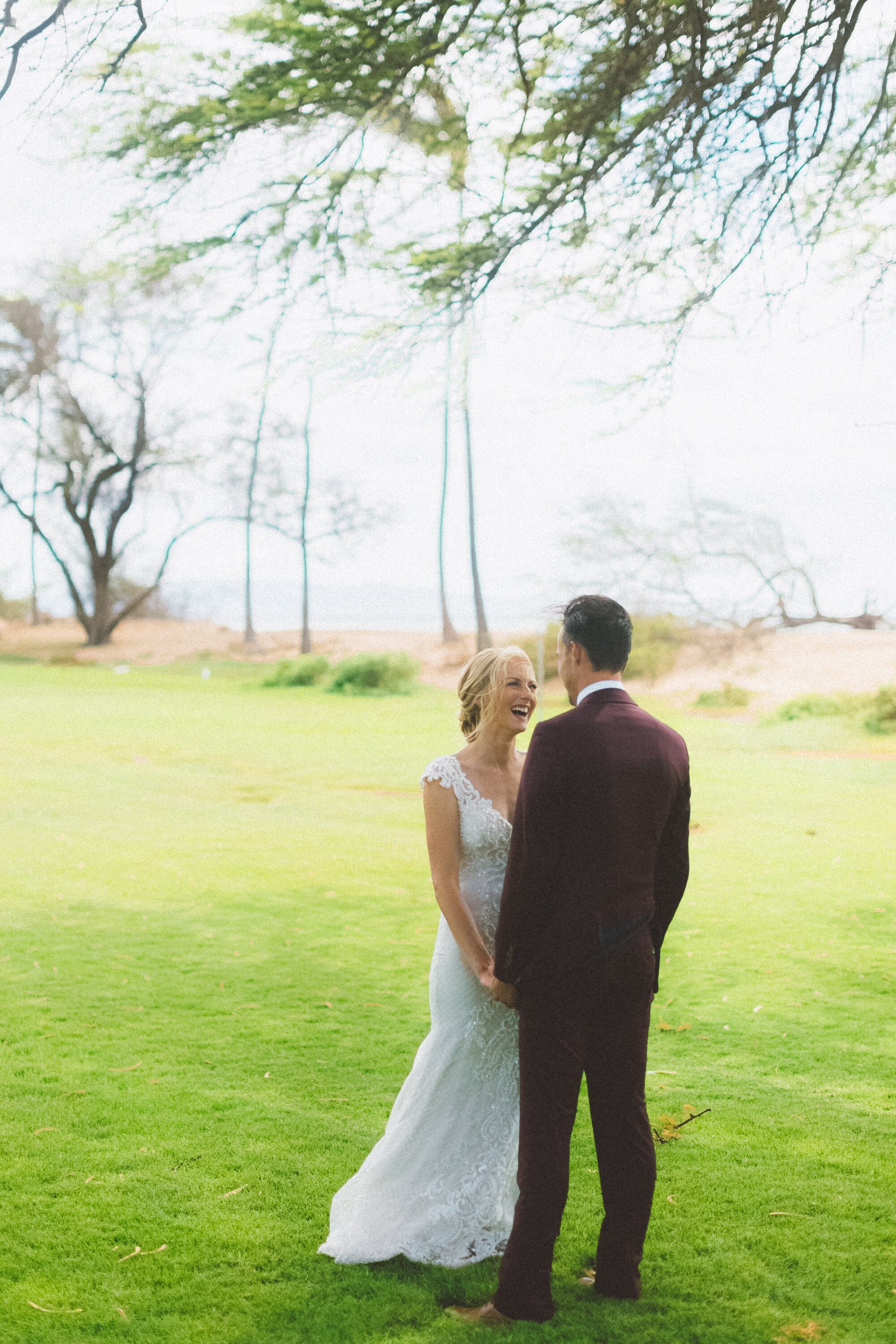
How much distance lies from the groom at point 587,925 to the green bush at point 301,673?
21920 mm

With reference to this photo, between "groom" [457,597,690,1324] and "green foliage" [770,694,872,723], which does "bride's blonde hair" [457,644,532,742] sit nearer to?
"groom" [457,597,690,1324]

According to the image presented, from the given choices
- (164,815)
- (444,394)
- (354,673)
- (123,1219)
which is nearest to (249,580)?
(354,673)

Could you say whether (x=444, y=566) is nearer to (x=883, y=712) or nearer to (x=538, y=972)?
(x=883, y=712)

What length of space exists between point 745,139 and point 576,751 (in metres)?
4.47

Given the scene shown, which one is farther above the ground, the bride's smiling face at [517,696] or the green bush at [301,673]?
the bride's smiling face at [517,696]

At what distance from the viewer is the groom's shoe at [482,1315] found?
8.00 ft

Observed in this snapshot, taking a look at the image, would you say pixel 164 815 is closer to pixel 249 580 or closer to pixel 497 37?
pixel 497 37

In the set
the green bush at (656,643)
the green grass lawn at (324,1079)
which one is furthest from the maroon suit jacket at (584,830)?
the green bush at (656,643)

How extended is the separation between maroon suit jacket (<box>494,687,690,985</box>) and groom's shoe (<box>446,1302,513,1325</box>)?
0.79 meters

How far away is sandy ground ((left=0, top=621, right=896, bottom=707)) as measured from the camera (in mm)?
20469

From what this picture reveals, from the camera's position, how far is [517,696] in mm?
2605

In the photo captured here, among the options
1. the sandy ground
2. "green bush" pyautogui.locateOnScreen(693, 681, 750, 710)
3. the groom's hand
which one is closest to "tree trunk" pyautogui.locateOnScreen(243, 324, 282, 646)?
the sandy ground

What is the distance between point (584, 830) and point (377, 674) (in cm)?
2085

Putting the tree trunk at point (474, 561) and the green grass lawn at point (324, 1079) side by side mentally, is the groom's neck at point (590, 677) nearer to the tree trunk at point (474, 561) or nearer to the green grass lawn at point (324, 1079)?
the green grass lawn at point (324, 1079)
